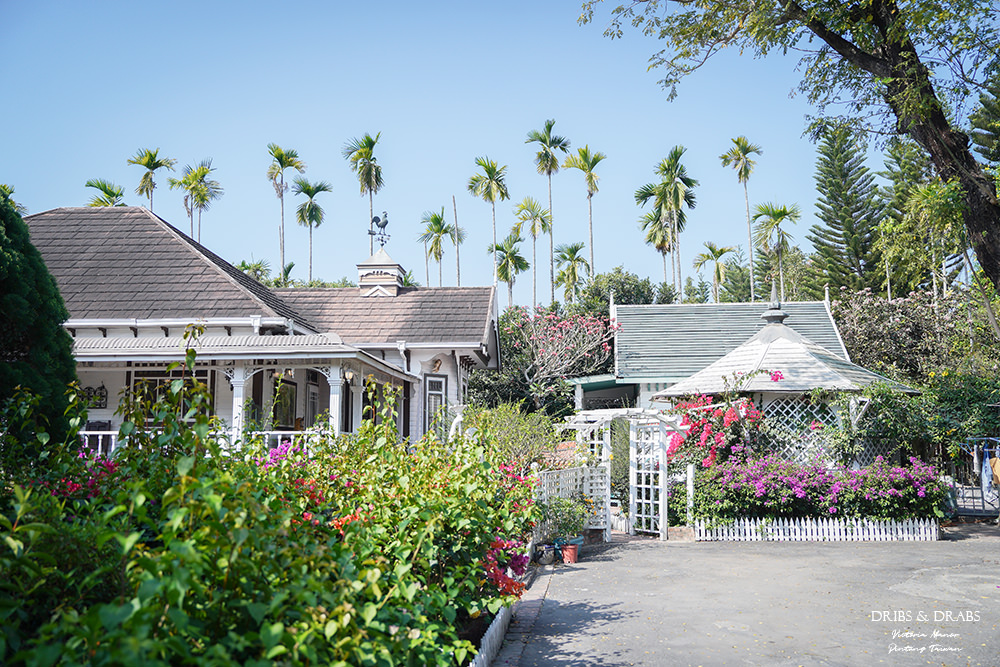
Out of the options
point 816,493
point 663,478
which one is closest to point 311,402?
Result: point 663,478

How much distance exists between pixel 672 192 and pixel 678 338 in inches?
703

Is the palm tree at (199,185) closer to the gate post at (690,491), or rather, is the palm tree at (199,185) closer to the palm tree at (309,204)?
the palm tree at (309,204)

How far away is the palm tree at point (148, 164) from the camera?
4312cm

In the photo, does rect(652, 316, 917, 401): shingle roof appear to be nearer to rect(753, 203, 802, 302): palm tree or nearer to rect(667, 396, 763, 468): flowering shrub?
rect(667, 396, 763, 468): flowering shrub

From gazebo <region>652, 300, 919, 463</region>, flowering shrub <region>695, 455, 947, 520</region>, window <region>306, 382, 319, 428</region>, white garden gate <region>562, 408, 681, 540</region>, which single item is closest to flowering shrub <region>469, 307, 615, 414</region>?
window <region>306, 382, 319, 428</region>

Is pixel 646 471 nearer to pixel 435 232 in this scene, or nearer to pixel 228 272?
pixel 228 272

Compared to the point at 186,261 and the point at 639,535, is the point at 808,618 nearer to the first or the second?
the point at 639,535

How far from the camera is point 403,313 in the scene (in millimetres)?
20656

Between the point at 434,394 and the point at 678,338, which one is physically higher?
the point at 678,338

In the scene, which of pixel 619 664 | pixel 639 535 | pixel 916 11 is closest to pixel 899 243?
pixel 916 11

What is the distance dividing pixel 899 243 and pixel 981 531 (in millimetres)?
6646

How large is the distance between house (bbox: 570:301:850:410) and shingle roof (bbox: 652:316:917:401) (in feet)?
26.9

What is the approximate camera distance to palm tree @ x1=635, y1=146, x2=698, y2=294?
4162cm

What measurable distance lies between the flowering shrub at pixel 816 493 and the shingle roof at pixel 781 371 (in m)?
1.79
